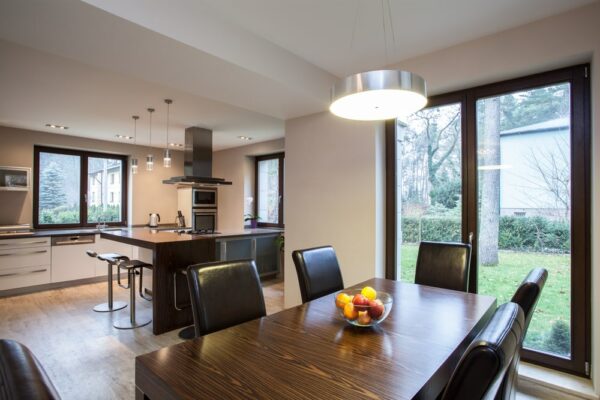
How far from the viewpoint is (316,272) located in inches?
82.9

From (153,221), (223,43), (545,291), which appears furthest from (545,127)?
(153,221)

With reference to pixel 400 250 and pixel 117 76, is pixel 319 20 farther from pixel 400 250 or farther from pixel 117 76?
pixel 400 250

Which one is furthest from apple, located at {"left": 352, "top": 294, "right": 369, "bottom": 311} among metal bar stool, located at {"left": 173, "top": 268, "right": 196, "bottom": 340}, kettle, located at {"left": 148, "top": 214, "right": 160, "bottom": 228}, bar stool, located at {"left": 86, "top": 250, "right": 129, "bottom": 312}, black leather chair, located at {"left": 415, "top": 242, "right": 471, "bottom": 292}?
kettle, located at {"left": 148, "top": 214, "right": 160, "bottom": 228}

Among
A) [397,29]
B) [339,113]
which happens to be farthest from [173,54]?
[397,29]

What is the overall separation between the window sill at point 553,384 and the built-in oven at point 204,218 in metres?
5.28

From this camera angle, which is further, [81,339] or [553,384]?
[81,339]

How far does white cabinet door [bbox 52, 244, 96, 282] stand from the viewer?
4773 millimetres

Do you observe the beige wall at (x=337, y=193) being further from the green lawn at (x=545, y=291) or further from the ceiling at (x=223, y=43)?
the green lawn at (x=545, y=291)

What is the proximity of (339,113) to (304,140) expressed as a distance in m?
1.94

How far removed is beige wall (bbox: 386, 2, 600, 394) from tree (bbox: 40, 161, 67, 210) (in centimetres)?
598

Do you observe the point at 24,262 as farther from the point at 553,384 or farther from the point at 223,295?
the point at 553,384

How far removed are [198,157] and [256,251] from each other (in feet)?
5.78

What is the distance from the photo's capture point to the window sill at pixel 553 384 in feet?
6.90

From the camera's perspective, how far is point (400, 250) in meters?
3.19
